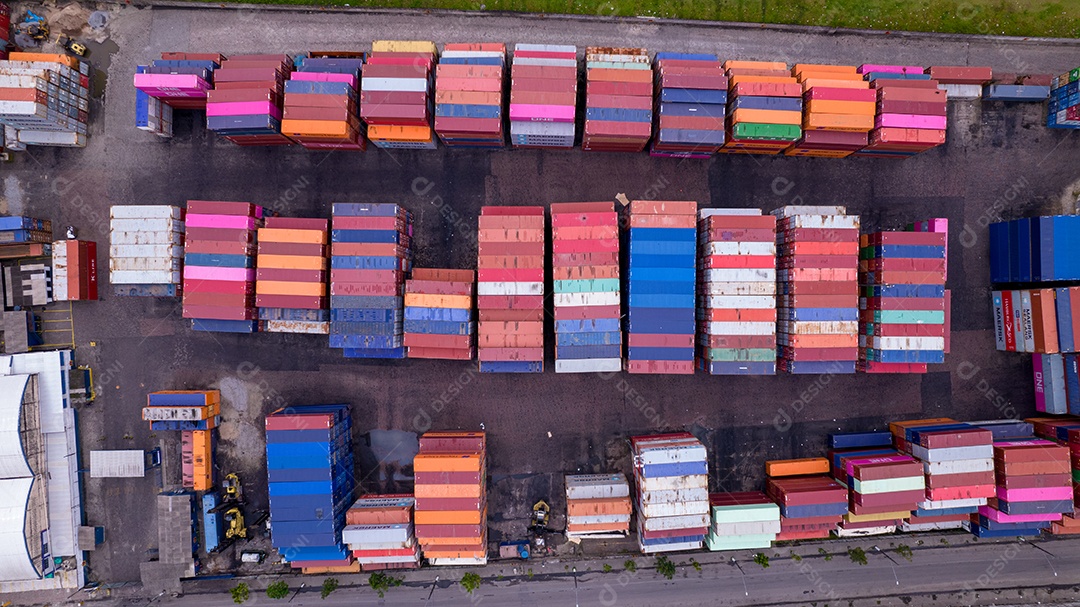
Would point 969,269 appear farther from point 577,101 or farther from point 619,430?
point 577,101

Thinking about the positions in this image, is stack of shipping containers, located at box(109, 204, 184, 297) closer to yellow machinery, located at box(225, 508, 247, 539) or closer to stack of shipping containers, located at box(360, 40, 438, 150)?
stack of shipping containers, located at box(360, 40, 438, 150)

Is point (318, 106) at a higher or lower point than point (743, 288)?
higher

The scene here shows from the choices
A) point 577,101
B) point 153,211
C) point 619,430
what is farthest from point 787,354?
point 153,211

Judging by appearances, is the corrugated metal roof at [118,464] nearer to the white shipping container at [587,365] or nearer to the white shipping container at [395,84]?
the white shipping container at [395,84]

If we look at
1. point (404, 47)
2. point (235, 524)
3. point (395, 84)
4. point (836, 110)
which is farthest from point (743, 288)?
point (235, 524)

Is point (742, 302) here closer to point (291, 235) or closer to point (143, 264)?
point (291, 235)

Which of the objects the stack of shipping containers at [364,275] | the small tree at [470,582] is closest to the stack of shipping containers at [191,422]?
the stack of shipping containers at [364,275]
